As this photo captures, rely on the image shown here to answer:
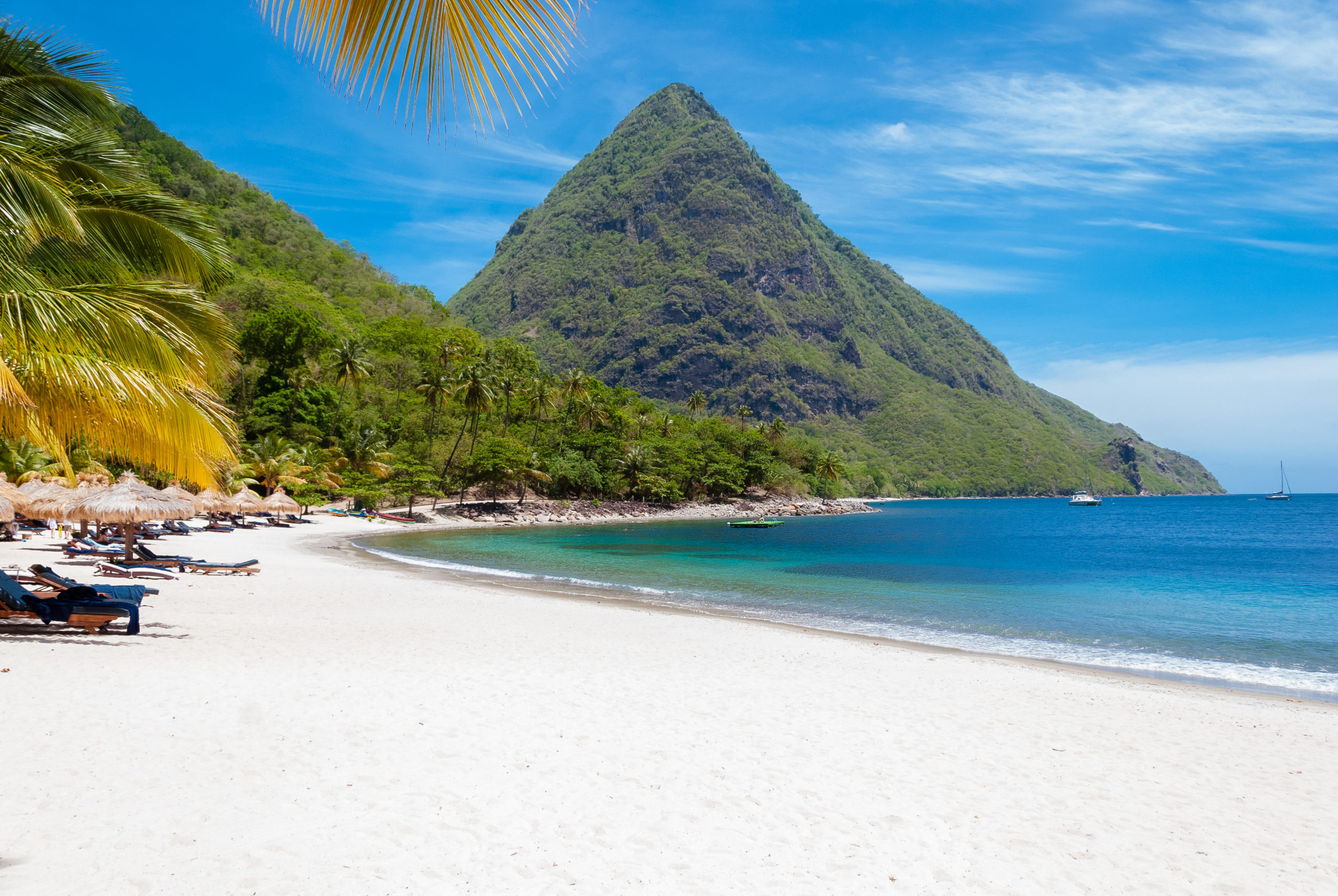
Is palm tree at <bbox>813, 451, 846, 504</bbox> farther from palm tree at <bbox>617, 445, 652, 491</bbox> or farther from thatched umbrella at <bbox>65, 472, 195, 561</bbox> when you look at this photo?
thatched umbrella at <bbox>65, 472, 195, 561</bbox>

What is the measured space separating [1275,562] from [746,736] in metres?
42.3

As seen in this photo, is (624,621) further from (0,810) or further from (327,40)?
(327,40)

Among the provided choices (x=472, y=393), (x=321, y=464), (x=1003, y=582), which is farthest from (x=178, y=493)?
(x=472, y=393)

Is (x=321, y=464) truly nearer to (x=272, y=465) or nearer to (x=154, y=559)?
(x=272, y=465)

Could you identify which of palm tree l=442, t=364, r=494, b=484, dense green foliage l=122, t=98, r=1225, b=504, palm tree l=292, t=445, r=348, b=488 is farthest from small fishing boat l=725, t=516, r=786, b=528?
palm tree l=292, t=445, r=348, b=488

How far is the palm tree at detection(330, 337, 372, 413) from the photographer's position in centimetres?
5578

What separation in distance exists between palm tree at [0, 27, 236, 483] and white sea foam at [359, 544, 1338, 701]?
12.8 meters

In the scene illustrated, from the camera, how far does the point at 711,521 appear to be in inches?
2864

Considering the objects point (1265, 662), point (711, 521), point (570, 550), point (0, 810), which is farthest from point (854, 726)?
point (711, 521)

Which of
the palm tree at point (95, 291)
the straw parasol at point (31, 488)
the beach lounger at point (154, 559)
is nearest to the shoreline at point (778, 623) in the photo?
the beach lounger at point (154, 559)

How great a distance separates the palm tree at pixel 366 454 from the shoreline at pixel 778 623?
86.3ft

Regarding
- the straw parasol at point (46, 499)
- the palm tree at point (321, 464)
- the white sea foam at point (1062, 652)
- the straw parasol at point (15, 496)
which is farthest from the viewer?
the palm tree at point (321, 464)

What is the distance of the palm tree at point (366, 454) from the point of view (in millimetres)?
55656

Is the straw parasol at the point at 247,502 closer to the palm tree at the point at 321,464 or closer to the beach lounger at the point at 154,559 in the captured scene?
the palm tree at the point at 321,464
